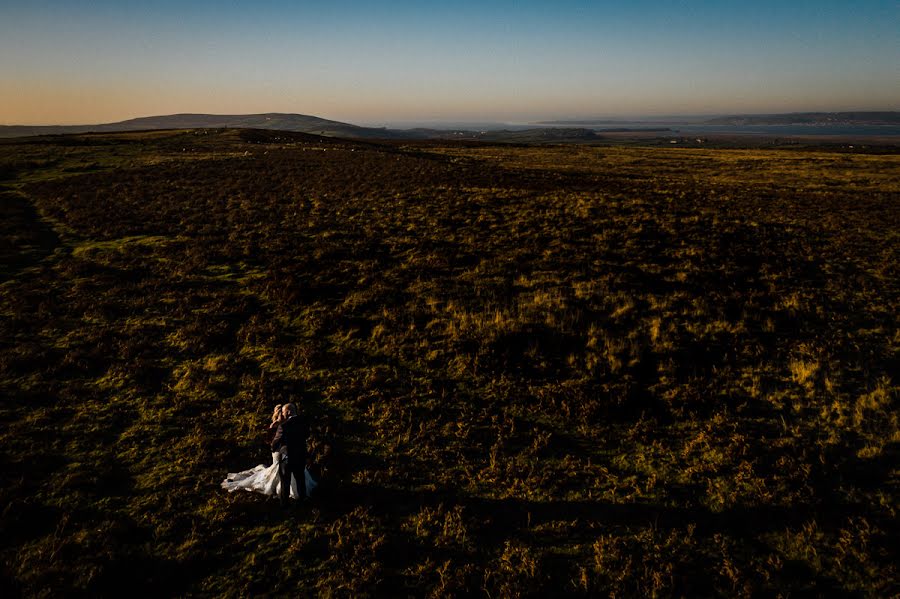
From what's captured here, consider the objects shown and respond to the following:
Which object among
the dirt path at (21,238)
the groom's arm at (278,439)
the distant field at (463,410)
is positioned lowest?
the distant field at (463,410)

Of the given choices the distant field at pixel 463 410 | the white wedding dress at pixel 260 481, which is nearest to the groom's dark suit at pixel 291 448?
the white wedding dress at pixel 260 481

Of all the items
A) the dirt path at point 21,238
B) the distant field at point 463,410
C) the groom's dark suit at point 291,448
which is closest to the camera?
the distant field at point 463,410

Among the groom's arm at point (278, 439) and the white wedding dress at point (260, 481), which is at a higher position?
the groom's arm at point (278, 439)

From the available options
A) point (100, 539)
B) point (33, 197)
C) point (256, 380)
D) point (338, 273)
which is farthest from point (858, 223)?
point (33, 197)

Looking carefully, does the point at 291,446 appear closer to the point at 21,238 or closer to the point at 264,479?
the point at 264,479

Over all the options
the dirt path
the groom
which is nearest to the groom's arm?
the groom

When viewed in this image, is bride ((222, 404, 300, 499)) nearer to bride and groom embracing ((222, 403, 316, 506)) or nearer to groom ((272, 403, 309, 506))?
bride and groom embracing ((222, 403, 316, 506))

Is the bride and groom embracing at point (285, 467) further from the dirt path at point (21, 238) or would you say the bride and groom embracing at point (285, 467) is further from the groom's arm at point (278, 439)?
the dirt path at point (21, 238)
